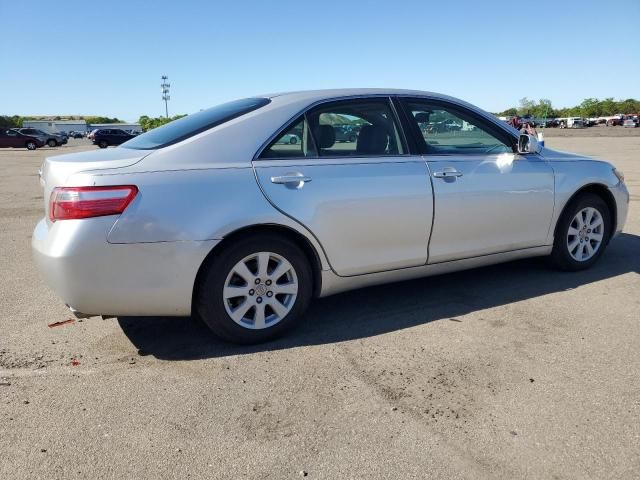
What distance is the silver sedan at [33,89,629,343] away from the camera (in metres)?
2.95

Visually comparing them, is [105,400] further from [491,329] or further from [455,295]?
[455,295]

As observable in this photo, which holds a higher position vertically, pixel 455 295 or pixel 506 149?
pixel 506 149

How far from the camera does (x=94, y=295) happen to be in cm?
297

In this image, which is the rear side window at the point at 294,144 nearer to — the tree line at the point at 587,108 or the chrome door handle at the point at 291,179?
the chrome door handle at the point at 291,179

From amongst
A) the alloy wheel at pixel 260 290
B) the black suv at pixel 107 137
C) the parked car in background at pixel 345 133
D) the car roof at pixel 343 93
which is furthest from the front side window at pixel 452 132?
Result: the black suv at pixel 107 137

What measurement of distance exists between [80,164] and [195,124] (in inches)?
31.7

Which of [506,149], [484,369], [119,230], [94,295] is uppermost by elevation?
[506,149]

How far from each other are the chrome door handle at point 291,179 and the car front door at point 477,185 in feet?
3.28

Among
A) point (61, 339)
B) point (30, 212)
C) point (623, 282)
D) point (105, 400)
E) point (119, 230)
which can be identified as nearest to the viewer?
point (105, 400)

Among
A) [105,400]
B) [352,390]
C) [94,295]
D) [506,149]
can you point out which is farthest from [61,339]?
[506,149]

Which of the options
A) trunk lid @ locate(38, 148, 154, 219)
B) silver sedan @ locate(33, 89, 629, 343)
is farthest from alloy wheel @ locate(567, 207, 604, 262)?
trunk lid @ locate(38, 148, 154, 219)

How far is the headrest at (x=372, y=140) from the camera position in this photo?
370 centimetres

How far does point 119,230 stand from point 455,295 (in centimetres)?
261

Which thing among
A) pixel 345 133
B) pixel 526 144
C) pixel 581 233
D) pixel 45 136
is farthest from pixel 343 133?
pixel 45 136
